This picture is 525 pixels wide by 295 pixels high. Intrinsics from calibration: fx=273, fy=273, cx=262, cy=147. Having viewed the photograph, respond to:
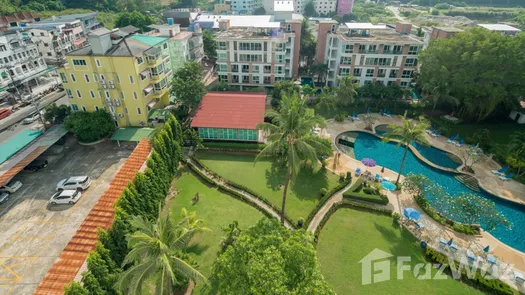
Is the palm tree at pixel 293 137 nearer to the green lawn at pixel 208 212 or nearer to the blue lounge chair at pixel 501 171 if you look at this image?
the green lawn at pixel 208 212

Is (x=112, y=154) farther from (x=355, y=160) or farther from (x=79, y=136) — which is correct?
(x=355, y=160)

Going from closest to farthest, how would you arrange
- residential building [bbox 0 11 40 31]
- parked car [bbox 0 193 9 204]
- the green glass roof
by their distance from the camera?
1. parked car [bbox 0 193 9 204]
2. the green glass roof
3. residential building [bbox 0 11 40 31]

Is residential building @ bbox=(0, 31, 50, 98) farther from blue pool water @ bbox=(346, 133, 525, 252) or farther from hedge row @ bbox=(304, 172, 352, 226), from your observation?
blue pool water @ bbox=(346, 133, 525, 252)

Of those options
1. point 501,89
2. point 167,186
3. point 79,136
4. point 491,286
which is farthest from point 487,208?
point 79,136

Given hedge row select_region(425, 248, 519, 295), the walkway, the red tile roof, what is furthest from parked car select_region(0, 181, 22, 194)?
hedge row select_region(425, 248, 519, 295)

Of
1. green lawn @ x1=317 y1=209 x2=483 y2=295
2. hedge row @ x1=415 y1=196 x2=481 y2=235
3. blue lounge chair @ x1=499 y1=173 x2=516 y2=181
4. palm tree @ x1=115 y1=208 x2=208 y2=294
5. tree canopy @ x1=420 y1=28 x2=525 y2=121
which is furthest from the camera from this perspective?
tree canopy @ x1=420 y1=28 x2=525 y2=121

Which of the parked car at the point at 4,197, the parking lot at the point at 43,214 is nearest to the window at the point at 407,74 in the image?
the parking lot at the point at 43,214
